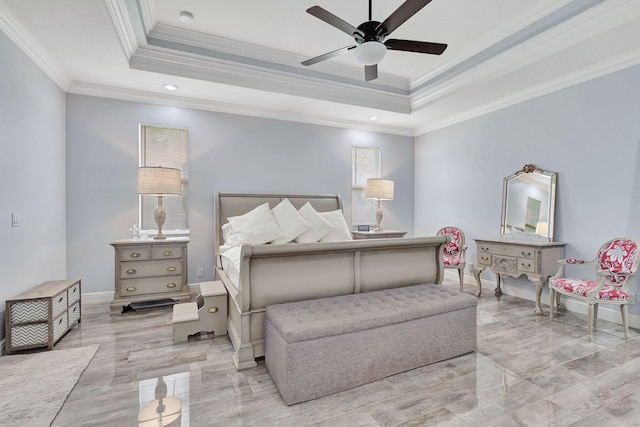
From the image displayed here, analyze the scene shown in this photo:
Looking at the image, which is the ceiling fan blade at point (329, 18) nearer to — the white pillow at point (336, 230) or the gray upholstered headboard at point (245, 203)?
the white pillow at point (336, 230)

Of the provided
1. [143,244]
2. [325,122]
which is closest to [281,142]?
[325,122]

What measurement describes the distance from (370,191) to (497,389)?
11.1 feet

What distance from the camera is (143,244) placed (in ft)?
11.6

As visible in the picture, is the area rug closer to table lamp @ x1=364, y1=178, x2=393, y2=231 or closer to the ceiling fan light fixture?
the ceiling fan light fixture

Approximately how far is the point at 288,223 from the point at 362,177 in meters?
2.28

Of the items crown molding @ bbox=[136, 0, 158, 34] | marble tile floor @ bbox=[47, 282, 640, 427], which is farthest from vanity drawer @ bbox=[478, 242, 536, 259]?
crown molding @ bbox=[136, 0, 158, 34]

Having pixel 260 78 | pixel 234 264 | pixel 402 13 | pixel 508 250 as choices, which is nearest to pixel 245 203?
pixel 260 78

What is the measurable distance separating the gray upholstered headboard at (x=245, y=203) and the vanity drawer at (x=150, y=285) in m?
0.56

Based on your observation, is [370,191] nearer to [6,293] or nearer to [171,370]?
[171,370]

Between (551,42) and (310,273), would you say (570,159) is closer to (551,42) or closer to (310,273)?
(551,42)

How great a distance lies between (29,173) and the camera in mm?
2945

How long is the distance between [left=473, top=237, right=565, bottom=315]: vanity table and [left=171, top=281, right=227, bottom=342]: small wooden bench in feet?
11.0

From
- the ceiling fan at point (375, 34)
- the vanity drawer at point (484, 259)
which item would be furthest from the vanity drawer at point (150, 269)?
the vanity drawer at point (484, 259)

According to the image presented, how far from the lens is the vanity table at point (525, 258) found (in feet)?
11.4
